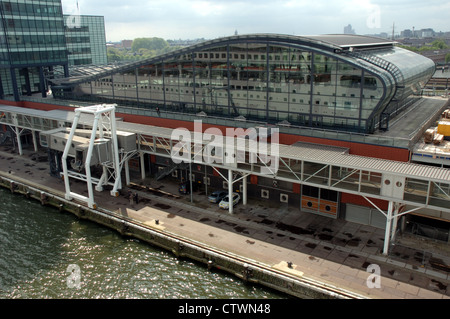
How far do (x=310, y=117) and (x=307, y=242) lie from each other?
1351 centimetres

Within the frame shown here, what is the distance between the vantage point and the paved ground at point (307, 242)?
2430 centimetres

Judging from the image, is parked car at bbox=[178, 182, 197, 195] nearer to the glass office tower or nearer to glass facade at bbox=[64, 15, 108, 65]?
the glass office tower

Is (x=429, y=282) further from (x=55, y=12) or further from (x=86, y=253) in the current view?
(x=55, y=12)

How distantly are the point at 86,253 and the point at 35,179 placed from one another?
59.5 feet

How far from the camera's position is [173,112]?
47.3 metres

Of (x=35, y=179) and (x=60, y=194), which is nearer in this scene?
(x=60, y=194)

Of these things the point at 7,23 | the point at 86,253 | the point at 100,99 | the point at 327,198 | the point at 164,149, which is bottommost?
the point at 86,253

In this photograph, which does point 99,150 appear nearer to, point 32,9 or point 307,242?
point 307,242

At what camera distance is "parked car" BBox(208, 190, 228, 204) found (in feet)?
119

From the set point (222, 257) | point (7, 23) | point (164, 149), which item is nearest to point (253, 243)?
point (222, 257)

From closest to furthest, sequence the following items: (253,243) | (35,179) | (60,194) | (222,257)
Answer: (222,257), (253,243), (60,194), (35,179)

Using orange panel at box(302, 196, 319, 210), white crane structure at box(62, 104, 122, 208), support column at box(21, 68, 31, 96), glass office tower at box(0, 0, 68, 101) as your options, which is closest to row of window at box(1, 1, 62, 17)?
glass office tower at box(0, 0, 68, 101)

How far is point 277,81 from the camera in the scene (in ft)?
127

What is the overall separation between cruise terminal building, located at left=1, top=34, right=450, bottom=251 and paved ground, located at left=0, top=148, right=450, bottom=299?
2.06 meters
